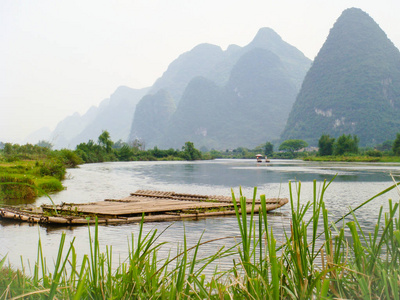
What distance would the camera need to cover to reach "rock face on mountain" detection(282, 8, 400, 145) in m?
152

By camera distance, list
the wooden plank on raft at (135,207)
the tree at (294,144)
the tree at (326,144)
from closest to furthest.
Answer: the wooden plank on raft at (135,207)
the tree at (326,144)
the tree at (294,144)

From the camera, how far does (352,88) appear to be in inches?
6526

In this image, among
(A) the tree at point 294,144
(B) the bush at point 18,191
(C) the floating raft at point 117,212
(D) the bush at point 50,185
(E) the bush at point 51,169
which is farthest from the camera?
(A) the tree at point 294,144

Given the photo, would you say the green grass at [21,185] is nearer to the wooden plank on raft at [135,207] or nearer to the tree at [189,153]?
the wooden plank on raft at [135,207]

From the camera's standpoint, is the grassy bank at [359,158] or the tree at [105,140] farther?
the tree at [105,140]

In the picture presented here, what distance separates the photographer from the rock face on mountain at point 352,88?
152 m

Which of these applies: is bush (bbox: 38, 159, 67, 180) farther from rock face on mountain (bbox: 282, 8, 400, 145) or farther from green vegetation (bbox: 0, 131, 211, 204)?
rock face on mountain (bbox: 282, 8, 400, 145)

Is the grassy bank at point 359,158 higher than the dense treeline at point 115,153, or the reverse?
the dense treeline at point 115,153

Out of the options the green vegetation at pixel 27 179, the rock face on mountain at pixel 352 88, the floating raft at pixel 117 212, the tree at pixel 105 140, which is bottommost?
the floating raft at pixel 117 212

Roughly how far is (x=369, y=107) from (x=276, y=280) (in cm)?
16923

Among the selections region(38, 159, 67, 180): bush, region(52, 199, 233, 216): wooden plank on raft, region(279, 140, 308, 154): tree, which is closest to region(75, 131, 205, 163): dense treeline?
region(279, 140, 308, 154): tree

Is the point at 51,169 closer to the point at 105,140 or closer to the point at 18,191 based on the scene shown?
the point at 18,191

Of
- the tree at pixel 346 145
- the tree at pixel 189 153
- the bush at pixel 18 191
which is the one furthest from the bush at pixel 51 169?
the tree at pixel 189 153

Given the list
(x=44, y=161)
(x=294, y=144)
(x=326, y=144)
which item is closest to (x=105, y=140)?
(x=326, y=144)
